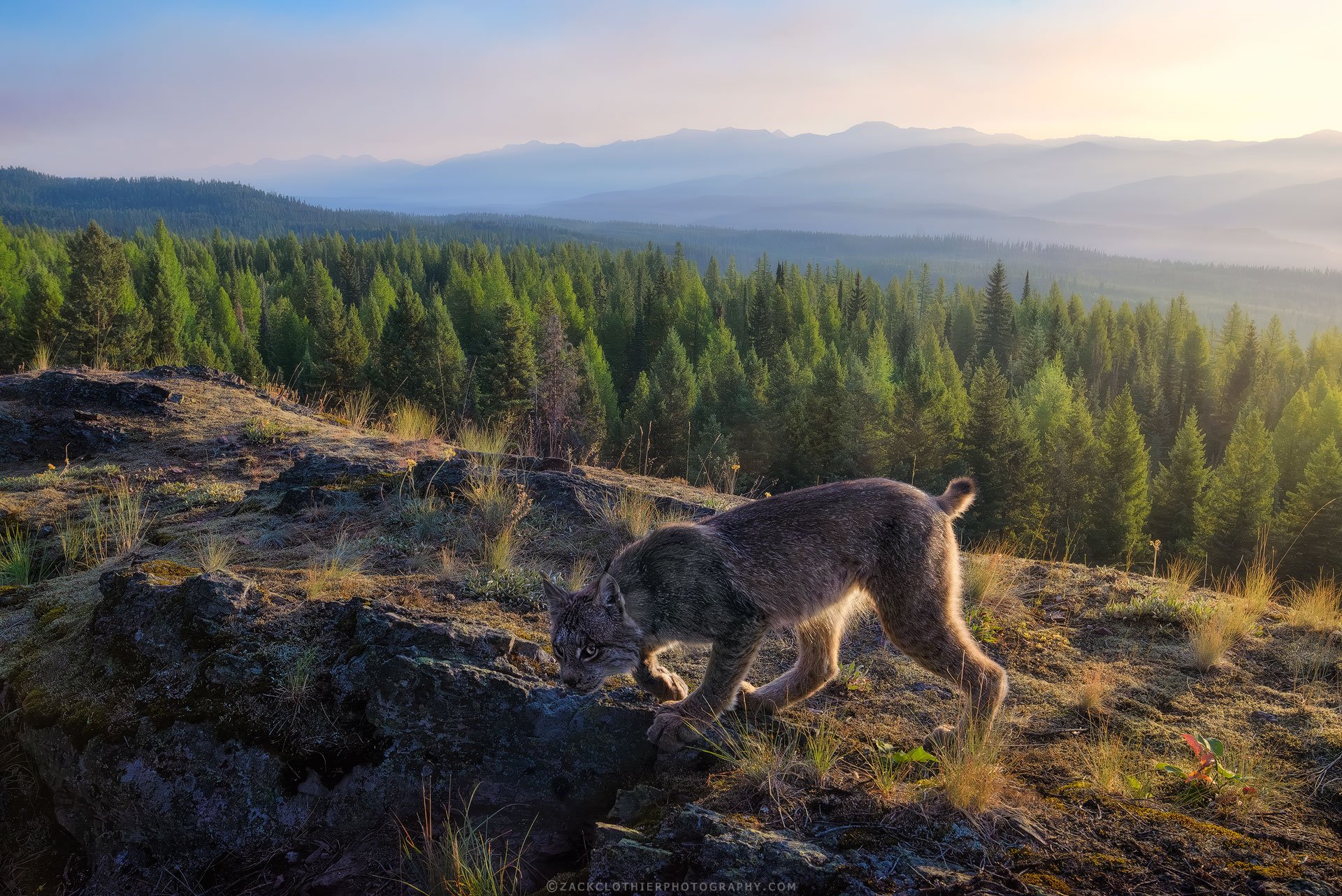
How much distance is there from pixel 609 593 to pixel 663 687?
2.84 feet

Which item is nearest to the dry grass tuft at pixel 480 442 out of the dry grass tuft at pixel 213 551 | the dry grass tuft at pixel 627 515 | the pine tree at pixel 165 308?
the dry grass tuft at pixel 627 515

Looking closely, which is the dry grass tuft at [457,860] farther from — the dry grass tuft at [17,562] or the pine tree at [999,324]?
the pine tree at [999,324]

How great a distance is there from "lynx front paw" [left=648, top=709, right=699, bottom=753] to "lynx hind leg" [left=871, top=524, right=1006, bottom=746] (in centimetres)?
147

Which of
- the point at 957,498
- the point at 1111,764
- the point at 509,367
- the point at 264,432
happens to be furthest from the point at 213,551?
the point at 509,367

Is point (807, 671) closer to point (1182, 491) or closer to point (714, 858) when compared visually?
point (714, 858)

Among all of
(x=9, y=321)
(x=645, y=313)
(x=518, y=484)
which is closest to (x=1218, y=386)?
(x=645, y=313)

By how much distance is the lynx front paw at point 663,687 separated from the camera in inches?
191

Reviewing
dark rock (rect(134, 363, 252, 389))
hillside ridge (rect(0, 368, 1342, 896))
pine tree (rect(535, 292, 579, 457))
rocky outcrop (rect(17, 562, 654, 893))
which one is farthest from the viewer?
pine tree (rect(535, 292, 579, 457))

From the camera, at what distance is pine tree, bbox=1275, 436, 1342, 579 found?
39.2 metres

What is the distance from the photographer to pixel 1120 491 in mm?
44594

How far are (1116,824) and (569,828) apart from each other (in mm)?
2741

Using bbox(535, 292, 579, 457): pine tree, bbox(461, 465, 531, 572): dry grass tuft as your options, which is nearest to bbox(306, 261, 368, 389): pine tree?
bbox(535, 292, 579, 457): pine tree

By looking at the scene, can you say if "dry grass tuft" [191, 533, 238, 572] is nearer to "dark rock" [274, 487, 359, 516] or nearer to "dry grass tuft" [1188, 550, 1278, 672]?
"dark rock" [274, 487, 359, 516]

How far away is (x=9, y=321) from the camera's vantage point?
5094 cm
